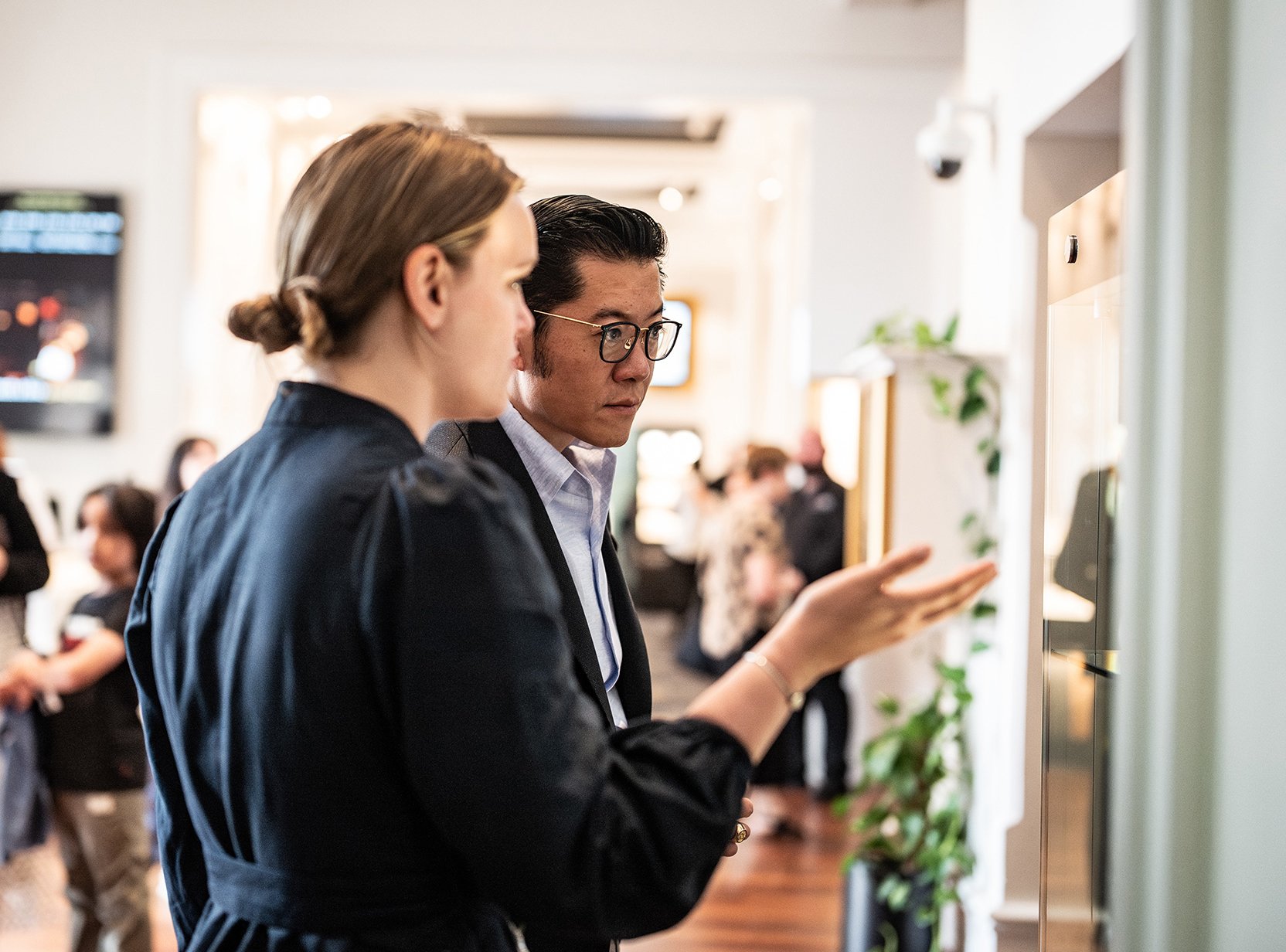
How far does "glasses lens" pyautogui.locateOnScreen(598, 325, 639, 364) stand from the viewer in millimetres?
1492

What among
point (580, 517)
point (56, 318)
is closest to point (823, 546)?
point (56, 318)

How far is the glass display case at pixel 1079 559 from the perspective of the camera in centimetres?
124

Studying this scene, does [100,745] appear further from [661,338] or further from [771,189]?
[771,189]

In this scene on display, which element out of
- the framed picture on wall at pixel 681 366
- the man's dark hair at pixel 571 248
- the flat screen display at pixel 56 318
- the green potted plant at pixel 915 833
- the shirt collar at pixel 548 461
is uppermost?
the framed picture on wall at pixel 681 366

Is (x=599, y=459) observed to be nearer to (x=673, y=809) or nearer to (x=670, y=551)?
(x=673, y=809)

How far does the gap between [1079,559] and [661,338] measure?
0.59 meters

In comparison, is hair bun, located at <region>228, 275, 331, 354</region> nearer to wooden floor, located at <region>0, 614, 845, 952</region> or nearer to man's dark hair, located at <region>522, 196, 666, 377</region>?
man's dark hair, located at <region>522, 196, 666, 377</region>

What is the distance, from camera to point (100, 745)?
10.3 ft

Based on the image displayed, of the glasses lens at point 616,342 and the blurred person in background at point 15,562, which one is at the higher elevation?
the glasses lens at point 616,342

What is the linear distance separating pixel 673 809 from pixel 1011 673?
2.40 m

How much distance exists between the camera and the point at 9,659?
3408mm

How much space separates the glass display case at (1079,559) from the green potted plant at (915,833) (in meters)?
2.24

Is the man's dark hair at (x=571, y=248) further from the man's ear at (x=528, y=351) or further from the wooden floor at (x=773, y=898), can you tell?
the wooden floor at (x=773, y=898)

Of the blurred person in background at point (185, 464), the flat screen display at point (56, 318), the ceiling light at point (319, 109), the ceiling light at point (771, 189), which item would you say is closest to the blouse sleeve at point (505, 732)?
the blurred person in background at point (185, 464)
